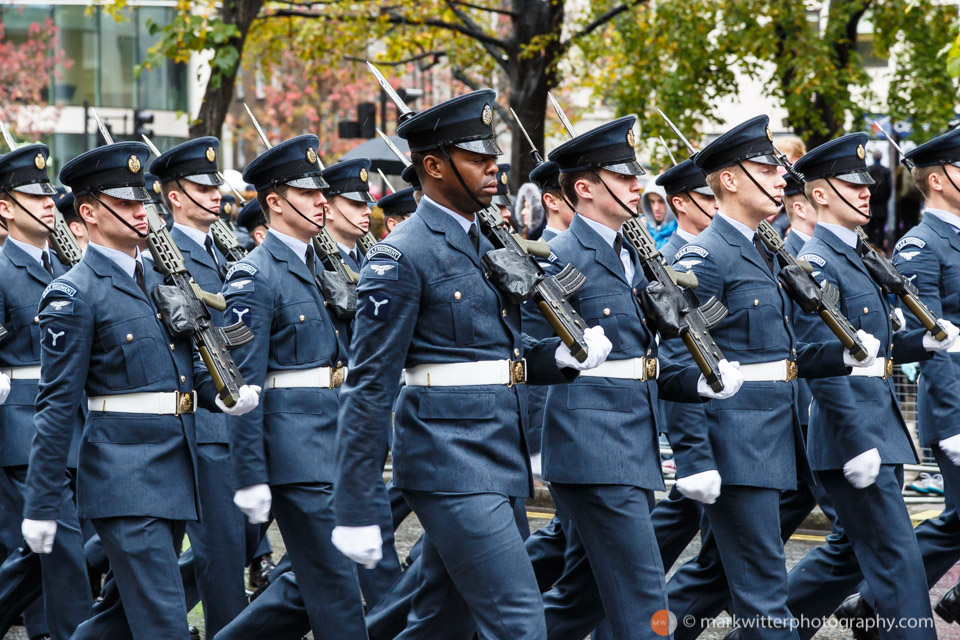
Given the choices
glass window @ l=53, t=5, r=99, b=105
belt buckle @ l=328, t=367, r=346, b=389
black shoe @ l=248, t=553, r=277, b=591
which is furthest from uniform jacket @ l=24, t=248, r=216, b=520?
glass window @ l=53, t=5, r=99, b=105

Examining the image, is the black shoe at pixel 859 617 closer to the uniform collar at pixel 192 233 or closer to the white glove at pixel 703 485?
the white glove at pixel 703 485

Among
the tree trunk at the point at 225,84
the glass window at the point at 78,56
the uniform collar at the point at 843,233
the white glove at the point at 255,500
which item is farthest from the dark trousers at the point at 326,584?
the glass window at the point at 78,56

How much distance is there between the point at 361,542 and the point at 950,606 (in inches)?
122

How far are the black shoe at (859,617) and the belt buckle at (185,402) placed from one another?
8.99 ft

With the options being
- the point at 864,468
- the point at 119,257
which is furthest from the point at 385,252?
the point at 864,468

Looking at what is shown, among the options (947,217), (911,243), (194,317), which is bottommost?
(194,317)

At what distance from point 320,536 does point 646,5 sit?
12142mm

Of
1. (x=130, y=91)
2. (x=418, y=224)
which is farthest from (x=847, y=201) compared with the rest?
(x=130, y=91)

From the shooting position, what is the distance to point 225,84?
1259cm

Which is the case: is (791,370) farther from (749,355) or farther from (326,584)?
(326,584)

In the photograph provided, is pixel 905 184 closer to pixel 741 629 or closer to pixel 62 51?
pixel 741 629

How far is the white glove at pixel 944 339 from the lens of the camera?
598cm

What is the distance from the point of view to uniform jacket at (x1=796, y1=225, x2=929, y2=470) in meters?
5.44

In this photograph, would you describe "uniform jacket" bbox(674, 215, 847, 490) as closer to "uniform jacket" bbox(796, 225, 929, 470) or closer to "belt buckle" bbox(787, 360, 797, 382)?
"belt buckle" bbox(787, 360, 797, 382)
